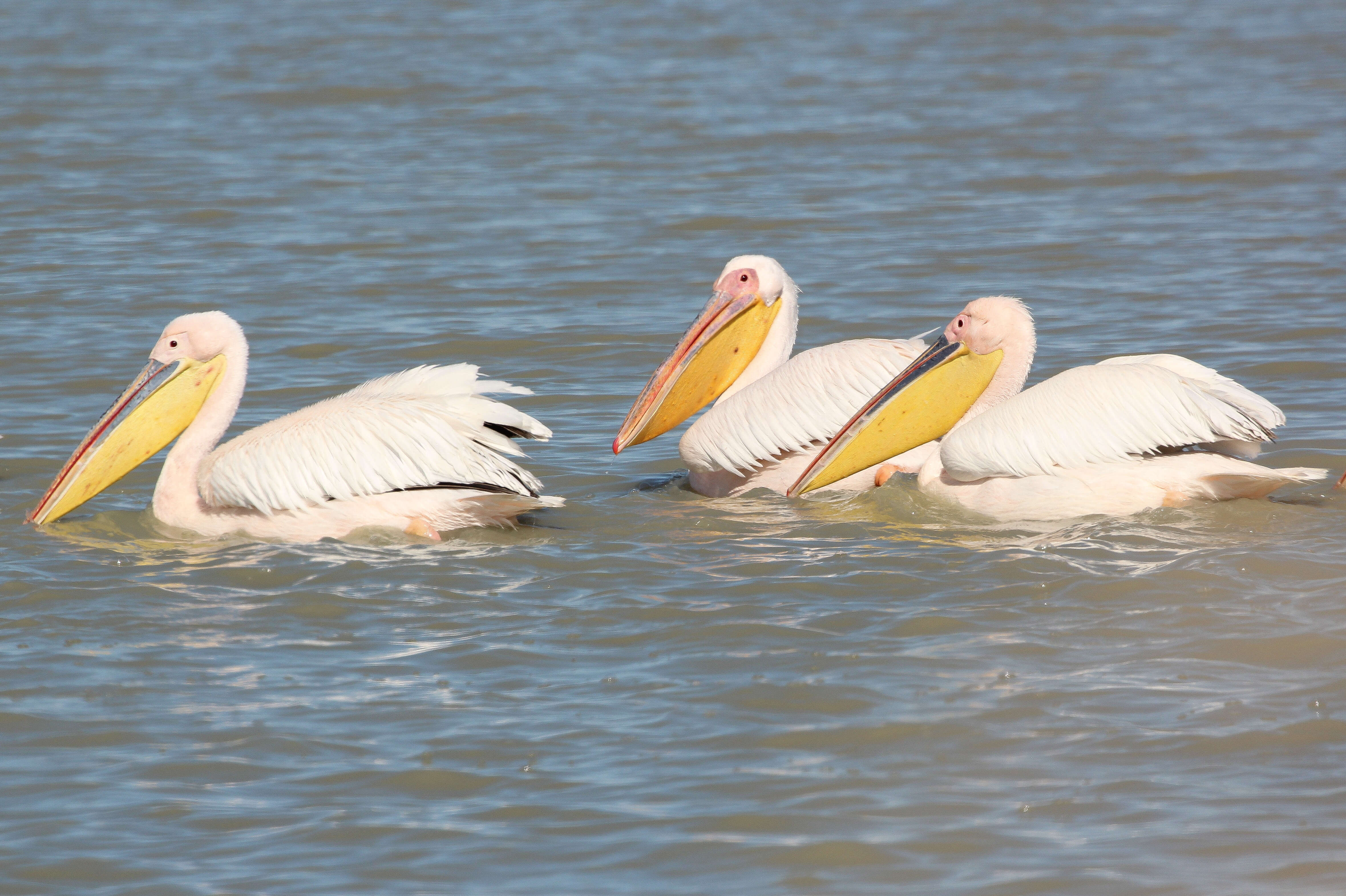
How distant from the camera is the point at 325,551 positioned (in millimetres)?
5480

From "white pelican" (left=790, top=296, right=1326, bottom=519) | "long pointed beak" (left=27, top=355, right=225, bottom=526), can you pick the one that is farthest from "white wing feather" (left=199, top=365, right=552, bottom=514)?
"white pelican" (left=790, top=296, right=1326, bottom=519)

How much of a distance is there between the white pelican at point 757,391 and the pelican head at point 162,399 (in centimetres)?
148

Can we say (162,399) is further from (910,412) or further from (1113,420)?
(1113,420)

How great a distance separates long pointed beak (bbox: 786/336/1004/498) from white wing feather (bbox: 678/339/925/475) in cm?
15

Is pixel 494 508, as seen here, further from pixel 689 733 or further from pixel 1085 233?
pixel 1085 233

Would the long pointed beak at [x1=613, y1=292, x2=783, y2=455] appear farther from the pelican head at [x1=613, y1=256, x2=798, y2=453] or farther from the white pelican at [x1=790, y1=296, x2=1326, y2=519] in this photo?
the white pelican at [x1=790, y1=296, x2=1326, y2=519]

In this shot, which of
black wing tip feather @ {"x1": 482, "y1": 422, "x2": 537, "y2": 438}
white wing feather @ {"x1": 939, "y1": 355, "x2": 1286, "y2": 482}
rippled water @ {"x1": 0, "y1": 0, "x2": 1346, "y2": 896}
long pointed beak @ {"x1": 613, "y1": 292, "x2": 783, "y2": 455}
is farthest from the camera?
long pointed beak @ {"x1": 613, "y1": 292, "x2": 783, "y2": 455}

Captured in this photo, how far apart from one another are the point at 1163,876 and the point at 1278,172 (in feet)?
30.4

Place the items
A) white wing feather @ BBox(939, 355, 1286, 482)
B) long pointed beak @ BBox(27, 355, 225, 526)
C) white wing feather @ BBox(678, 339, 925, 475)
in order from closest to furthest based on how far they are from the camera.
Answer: white wing feather @ BBox(939, 355, 1286, 482)
long pointed beak @ BBox(27, 355, 225, 526)
white wing feather @ BBox(678, 339, 925, 475)

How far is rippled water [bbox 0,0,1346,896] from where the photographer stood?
11.7ft

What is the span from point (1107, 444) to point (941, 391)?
765 millimetres

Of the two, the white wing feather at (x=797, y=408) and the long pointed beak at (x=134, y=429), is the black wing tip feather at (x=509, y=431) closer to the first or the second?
the white wing feather at (x=797, y=408)

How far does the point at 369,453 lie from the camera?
18.1 feet

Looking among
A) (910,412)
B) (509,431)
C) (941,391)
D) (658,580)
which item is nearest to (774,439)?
(910,412)
